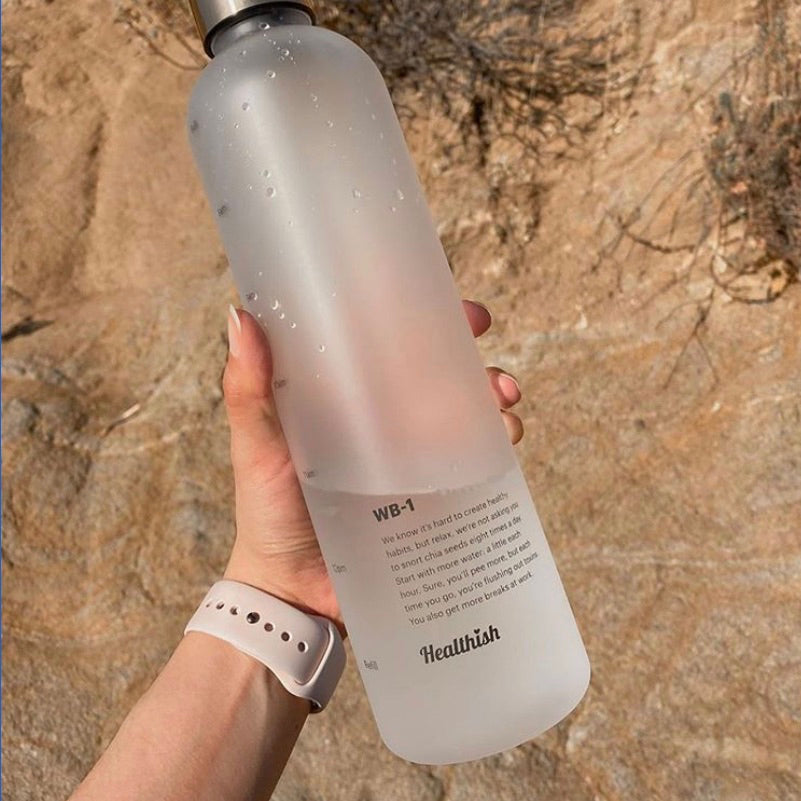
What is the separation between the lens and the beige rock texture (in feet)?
5.90

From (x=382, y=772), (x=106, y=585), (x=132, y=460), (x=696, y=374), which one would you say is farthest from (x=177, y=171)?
(x=382, y=772)

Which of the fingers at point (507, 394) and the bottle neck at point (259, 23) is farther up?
the bottle neck at point (259, 23)

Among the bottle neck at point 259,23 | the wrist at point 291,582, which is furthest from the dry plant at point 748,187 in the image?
the bottle neck at point 259,23

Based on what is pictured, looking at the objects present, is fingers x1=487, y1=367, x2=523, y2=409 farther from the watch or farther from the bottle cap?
the bottle cap

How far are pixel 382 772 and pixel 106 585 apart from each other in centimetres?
71

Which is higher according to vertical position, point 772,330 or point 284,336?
point 284,336

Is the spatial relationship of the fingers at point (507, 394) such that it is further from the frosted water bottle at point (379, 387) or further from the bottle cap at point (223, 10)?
the bottle cap at point (223, 10)

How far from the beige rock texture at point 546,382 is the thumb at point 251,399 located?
0.77 metres

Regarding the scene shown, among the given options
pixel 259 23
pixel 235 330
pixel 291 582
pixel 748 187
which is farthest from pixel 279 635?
pixel 748 187

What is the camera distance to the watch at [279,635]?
49.1 inches

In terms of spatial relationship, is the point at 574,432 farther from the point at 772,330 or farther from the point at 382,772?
the point at 382,772

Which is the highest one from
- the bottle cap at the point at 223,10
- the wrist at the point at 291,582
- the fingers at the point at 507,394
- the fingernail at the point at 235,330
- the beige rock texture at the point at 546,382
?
the bottle cap at the point at 223,10

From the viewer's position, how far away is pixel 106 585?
2062mm

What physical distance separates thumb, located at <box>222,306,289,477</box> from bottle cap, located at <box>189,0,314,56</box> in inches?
11.9
